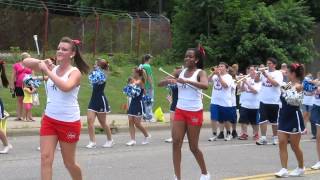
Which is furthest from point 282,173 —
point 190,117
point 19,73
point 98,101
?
point 19,73

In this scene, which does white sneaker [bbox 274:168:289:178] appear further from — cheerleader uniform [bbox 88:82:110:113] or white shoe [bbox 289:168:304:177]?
cheerleader uniform [bbox 88:82:110:113]

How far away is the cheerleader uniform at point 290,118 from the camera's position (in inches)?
391

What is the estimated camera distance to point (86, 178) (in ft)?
30.9

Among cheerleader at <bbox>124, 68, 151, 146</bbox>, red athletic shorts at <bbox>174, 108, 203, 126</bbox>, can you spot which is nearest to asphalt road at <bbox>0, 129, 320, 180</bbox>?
cheerleader at <bbox>124, 68, 151, 146</bbox>

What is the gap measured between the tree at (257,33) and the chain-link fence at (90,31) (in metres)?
2.62

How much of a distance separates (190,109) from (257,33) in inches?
798

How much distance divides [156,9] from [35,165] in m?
34.4

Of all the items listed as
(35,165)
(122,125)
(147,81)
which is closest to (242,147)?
(147,81)

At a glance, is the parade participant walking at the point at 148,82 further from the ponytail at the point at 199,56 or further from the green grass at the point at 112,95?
the ponytail at the point at 199,56

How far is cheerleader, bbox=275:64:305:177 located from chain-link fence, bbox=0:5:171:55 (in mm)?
19385

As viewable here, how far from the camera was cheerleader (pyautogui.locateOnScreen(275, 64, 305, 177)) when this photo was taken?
391 inches

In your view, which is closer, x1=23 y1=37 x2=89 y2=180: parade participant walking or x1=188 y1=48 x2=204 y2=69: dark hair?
x1=23 y1=37 x2=89 y2=180: parade participant walking

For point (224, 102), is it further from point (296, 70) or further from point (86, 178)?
point (86, 178)

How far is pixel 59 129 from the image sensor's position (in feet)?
23.1
